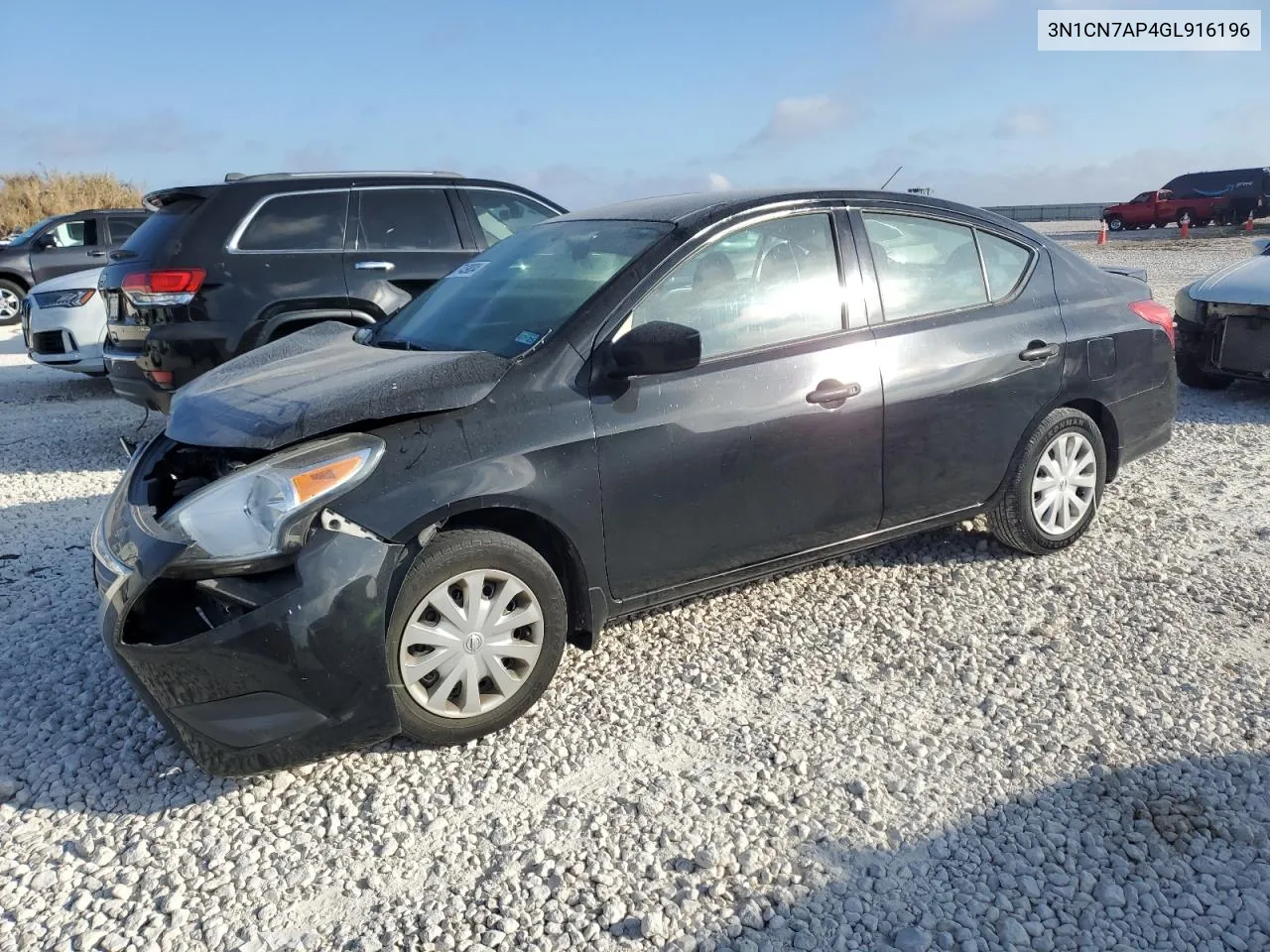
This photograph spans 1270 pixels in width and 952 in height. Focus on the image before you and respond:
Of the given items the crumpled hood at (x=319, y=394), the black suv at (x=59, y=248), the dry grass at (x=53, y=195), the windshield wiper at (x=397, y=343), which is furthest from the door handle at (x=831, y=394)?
the dry grass at (x=53, y=195)

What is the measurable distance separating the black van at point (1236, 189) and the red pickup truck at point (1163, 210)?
270 mm

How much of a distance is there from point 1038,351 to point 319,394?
3.06 metres

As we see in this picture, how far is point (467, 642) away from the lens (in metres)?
3.13

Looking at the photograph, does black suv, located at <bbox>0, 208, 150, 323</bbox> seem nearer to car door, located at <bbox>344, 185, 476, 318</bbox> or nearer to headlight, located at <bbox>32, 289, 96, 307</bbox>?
headlight, located at <bbox>32, 289, 96, 307</bbox>

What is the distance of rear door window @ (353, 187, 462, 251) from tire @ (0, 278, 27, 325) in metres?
10.7

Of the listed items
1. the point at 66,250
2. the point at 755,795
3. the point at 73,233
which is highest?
the point at 73,233

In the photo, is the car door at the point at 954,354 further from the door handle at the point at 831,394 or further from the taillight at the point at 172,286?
the taillight at the point at 172,286

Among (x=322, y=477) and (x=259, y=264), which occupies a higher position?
(x=259, y=264)

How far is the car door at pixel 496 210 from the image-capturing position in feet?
24.0

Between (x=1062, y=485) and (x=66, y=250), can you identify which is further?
(x=66, y=250)

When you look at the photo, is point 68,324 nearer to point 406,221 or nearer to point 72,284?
point 72,284

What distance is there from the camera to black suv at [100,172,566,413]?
621cm

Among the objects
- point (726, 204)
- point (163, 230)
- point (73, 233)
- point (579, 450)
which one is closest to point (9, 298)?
point (73, 233)

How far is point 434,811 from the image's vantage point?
2.92 m
